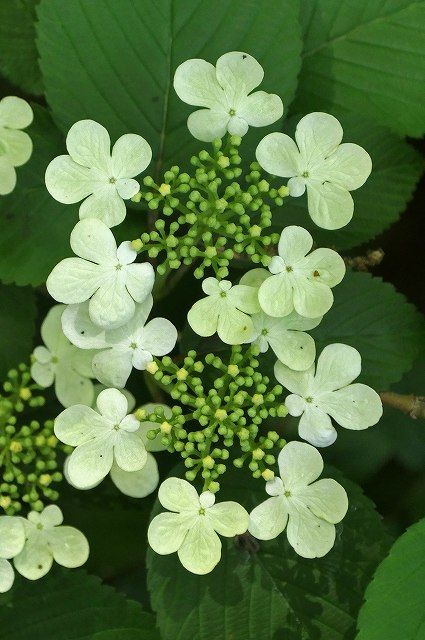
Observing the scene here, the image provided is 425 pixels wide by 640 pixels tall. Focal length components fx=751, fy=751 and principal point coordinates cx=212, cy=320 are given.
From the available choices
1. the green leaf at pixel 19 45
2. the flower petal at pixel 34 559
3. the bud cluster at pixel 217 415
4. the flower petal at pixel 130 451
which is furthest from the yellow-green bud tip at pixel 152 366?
Answer: the green leaf at pixel 19 45

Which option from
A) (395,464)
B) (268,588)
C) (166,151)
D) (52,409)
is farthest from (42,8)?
(395,464)

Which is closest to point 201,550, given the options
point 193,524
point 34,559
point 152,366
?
point 193,524

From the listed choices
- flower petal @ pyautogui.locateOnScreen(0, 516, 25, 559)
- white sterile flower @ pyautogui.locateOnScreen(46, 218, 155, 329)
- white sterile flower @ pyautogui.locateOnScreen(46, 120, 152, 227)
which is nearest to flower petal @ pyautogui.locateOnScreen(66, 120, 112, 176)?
white sterile flower @ pyautogui.locateOnScreen(46, 120, 152, 227)

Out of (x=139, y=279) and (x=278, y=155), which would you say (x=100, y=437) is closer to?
(x=139, y=279)

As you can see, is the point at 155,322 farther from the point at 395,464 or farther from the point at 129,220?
the point at 395,464

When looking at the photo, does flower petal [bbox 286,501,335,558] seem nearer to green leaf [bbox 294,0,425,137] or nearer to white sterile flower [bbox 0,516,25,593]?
white sterile flower [bbox 0,516,25,593]
